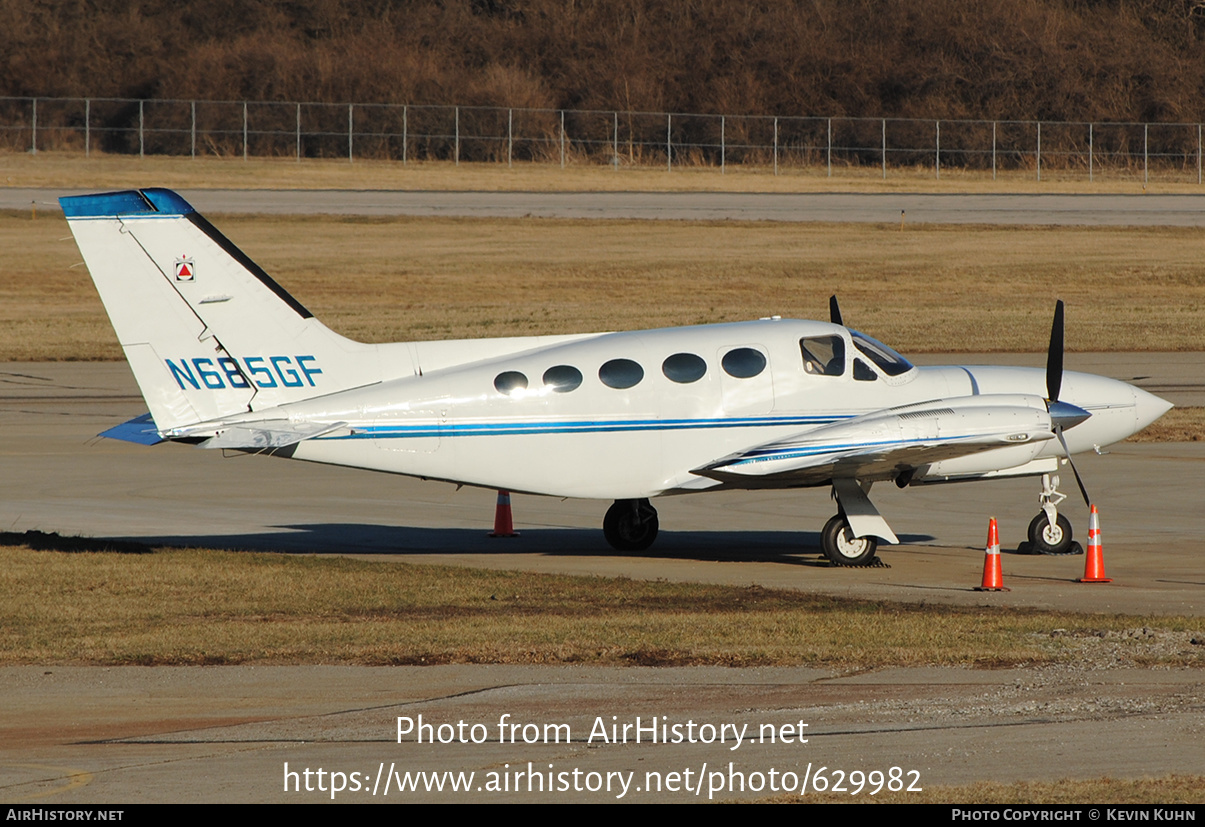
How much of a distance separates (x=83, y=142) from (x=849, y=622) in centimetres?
6809

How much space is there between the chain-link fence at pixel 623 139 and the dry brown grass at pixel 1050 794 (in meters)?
64.5

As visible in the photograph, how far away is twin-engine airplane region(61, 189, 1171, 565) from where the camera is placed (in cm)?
1487

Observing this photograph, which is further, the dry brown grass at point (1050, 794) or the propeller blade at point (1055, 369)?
the propeller blade at point (1055, 369)

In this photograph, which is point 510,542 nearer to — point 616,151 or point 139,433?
point 139,433

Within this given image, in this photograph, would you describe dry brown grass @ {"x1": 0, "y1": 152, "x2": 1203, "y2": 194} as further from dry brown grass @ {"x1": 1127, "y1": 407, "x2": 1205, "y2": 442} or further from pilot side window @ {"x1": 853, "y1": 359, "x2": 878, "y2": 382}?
pilot side window @ {"x1": 853, "y1": 359, "x2": 878, "y2": 382}

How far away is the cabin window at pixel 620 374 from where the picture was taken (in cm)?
1552

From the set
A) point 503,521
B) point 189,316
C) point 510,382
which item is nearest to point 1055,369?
point 510,382

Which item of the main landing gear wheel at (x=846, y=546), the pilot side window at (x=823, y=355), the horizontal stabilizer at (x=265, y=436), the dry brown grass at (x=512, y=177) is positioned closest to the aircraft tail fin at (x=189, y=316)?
the horizontal stabilizer at (x=265, y=436)

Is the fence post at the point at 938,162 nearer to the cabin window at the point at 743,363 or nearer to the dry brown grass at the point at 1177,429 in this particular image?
the dry brown grass at the point at 1177,429

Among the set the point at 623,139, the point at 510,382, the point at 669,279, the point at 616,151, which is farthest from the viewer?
the point at 623,139

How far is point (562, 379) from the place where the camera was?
50.6 ft

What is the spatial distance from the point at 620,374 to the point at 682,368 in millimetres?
650

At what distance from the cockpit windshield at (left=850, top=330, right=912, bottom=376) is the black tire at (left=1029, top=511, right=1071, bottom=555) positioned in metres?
2.12
